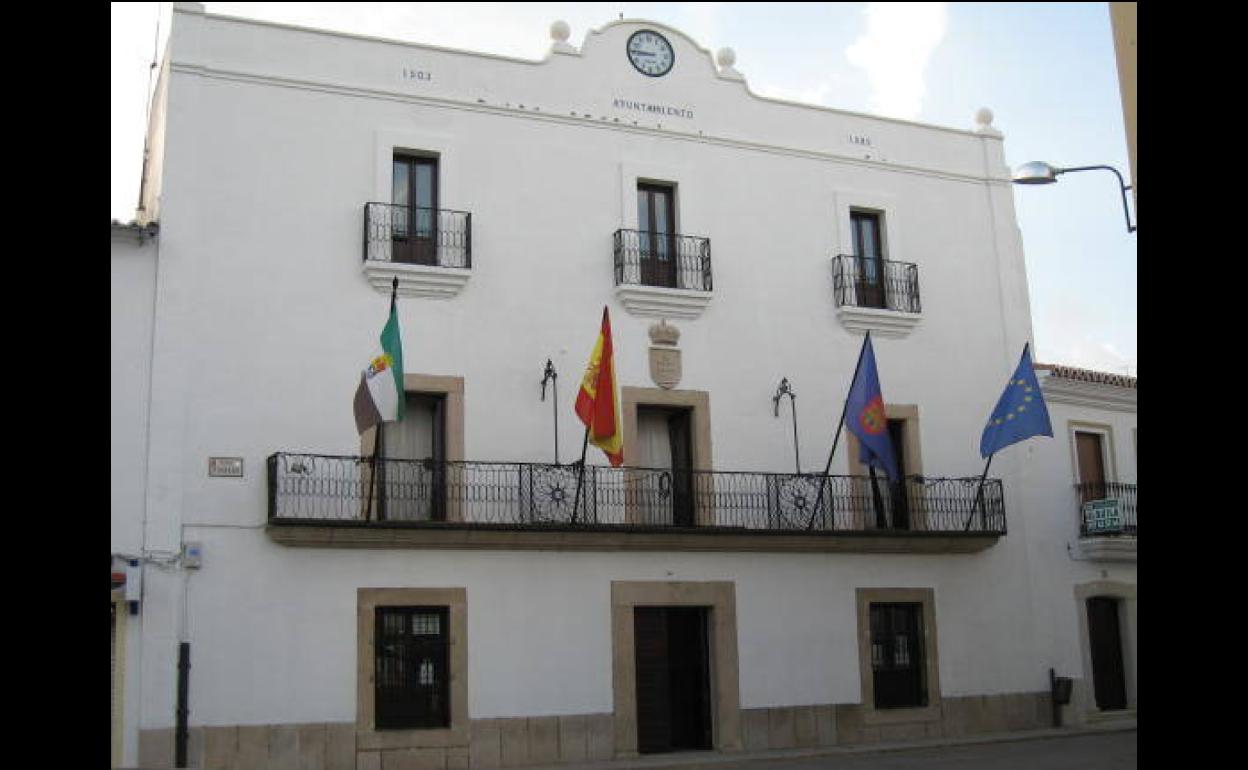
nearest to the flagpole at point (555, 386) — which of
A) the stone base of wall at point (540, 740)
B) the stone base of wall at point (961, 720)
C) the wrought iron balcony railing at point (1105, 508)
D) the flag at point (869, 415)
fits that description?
the stone base of wall at point (540, 740)

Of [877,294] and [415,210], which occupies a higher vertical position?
[415,210]

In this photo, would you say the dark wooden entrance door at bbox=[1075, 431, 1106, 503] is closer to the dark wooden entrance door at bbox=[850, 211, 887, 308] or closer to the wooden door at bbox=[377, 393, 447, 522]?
the dark wooden entrance door at bbox=[850, 211, 887, 308]

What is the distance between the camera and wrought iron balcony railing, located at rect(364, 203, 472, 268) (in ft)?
53.5

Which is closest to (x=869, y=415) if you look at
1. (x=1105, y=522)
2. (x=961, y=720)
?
(x=961, y=720)

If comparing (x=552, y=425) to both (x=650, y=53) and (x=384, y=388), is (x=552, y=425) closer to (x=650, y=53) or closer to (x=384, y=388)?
(x=384, y=388)

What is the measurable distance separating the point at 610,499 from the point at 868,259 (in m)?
5.66

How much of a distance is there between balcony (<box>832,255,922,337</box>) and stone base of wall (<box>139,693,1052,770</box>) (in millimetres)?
5323

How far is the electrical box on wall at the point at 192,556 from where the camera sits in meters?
14.6

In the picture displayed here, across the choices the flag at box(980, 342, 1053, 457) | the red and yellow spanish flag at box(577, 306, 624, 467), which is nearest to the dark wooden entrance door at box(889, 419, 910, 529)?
the flag at box(980, 342, 1053, 457)

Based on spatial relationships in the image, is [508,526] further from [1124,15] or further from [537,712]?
[1124,15]

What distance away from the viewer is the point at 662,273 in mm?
17938

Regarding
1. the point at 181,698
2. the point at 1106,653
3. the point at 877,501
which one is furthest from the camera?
the point at 1106,653

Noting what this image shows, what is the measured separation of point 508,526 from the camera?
15.8 m
